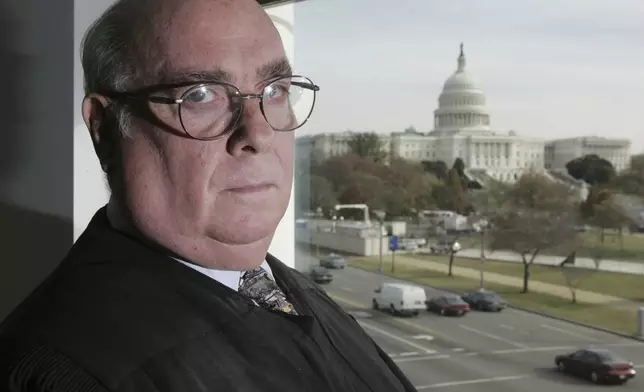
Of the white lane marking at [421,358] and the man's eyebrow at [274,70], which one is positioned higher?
the man's eyebrow at [274,70]

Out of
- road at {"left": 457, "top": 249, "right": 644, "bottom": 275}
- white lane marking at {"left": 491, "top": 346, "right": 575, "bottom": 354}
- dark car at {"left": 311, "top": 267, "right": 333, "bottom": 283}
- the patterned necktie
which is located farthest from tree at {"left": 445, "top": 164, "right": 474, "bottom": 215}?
the patterned necktie

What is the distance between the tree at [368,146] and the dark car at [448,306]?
38 centimetres

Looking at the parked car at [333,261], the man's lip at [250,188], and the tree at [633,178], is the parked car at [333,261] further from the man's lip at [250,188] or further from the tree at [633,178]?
the man's lip at [250,188]

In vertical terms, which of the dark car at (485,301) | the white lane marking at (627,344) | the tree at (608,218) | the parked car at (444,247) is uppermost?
the tree at (608,218)

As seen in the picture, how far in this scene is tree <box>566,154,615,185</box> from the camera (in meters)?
1.32

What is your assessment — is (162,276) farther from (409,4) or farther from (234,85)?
(409,4)

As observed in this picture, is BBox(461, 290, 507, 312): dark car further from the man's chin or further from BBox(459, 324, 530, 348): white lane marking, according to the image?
the man's chin

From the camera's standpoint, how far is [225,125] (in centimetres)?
70

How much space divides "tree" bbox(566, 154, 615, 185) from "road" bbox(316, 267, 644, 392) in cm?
32

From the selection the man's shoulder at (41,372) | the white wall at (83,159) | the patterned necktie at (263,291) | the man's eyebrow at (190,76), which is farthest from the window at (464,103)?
the man's shoulder at (41,372)

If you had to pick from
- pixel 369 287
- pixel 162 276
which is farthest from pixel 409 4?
pixel 162 276

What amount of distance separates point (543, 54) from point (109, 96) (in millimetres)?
983

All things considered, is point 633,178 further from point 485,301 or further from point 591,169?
point 485,301

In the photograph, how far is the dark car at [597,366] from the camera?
134 centimetres
